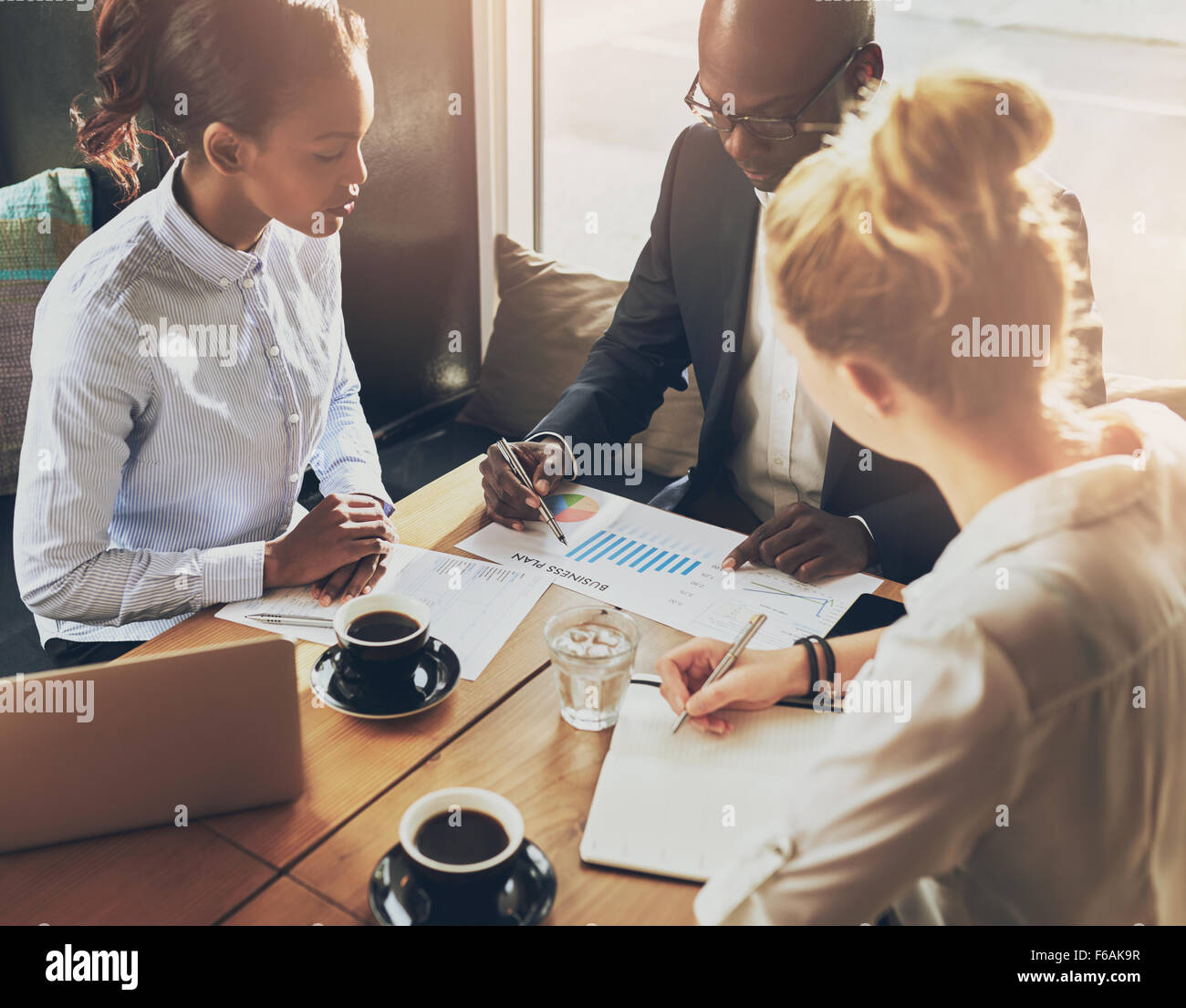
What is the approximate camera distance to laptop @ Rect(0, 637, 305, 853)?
0.87 meters

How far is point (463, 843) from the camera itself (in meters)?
0.87

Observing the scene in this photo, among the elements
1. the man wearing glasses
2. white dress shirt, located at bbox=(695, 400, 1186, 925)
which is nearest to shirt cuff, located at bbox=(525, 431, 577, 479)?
the man wearing glasses

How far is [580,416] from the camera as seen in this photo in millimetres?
1847

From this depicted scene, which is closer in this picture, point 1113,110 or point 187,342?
point 187,342

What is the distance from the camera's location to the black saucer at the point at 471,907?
83 centimetres

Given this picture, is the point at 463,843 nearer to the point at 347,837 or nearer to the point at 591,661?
the point at 347,837

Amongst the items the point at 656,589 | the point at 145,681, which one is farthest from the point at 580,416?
the point at 145,681

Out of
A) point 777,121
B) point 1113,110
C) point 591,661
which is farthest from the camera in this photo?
point 1113,110

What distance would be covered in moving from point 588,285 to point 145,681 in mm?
1907

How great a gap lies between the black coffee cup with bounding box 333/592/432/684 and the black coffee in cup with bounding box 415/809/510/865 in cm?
26

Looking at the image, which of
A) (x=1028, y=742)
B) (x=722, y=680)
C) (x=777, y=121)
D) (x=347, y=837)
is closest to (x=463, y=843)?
(x=347, y=837)

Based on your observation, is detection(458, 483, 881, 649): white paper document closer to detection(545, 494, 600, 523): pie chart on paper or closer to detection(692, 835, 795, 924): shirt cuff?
detection(545, 494, 600, 523): pie chart on paper

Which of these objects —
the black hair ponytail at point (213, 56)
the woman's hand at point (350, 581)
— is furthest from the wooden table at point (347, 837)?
the black hair ponytail at point (213, 56)

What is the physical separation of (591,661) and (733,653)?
0.18 meters
